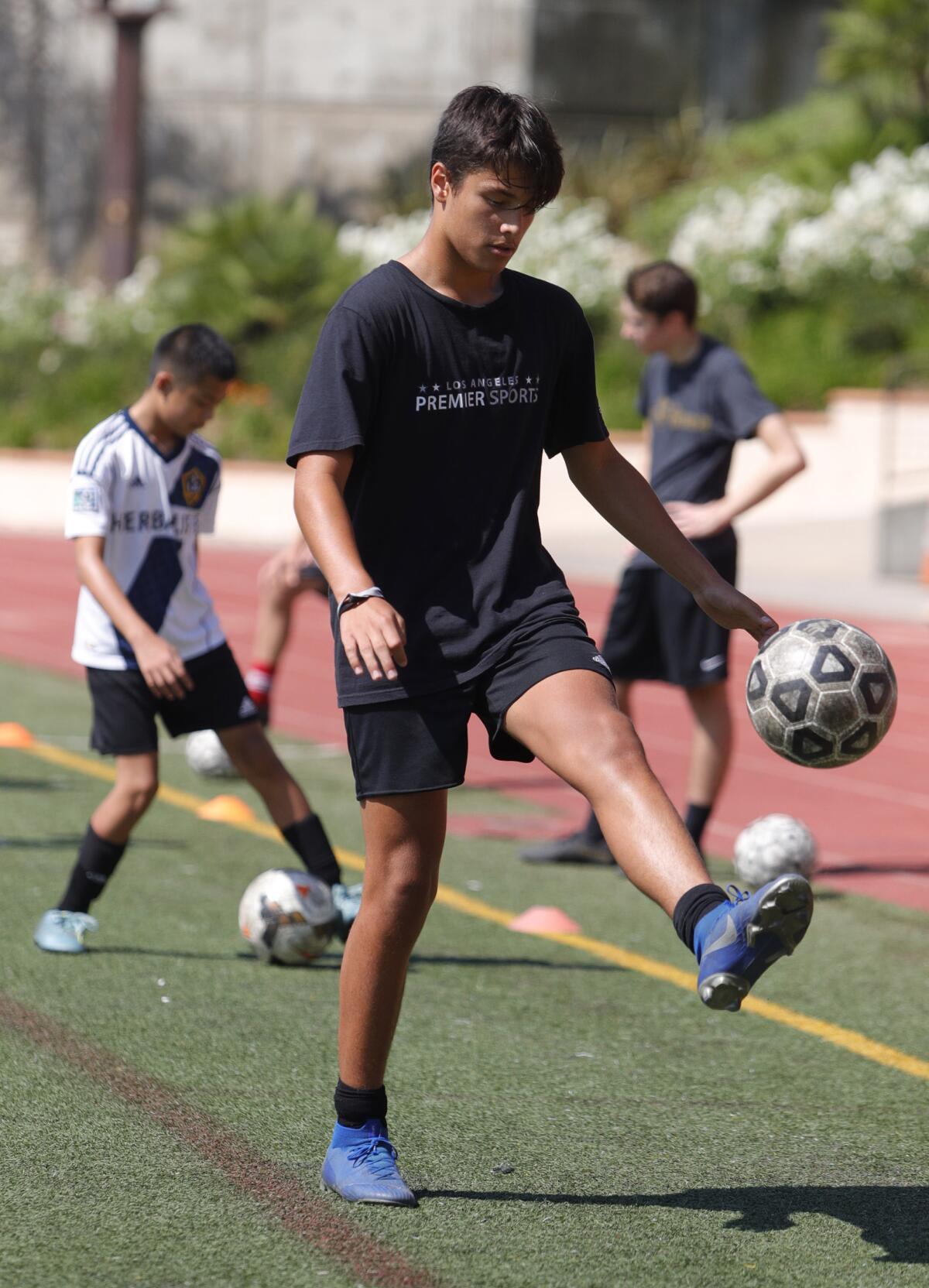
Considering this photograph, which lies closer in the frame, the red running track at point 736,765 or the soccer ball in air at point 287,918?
the soccer ball in air at point 287,918

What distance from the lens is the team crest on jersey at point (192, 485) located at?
5.87 m

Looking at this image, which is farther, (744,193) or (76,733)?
(744,193)

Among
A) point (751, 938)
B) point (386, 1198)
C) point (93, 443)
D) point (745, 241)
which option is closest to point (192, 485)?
point (93, 443)

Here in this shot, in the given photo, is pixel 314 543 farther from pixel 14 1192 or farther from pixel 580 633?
pixel 14 1192

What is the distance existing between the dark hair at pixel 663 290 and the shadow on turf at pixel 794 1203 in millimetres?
4014

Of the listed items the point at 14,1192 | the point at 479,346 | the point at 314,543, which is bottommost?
A: the point at 14,1192

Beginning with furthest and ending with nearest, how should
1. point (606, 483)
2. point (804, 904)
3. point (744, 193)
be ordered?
point (744, 193), point (606, 483), point (804, 904)

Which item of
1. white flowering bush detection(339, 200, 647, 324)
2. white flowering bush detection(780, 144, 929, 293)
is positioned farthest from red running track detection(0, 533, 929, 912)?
white flowering bush detection(339, 200, 647, 324)

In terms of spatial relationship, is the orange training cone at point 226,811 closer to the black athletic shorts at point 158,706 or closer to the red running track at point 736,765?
the red running track at point 736,765

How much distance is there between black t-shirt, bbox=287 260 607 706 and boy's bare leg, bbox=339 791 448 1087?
243 mm

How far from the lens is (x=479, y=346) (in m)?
3.67

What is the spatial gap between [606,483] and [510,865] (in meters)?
3.83

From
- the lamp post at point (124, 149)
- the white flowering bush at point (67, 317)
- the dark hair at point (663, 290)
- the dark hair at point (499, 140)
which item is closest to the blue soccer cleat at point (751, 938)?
the dark hair at point (499, 140)

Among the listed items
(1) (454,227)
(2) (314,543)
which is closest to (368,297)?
(1) (454,227)
